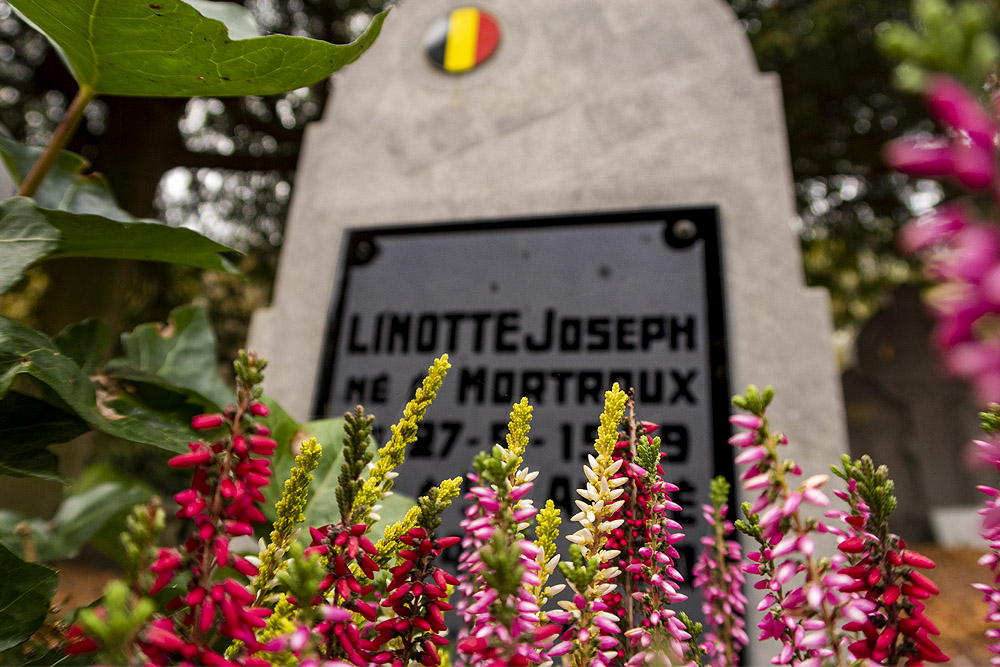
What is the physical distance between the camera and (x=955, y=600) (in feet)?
13.3

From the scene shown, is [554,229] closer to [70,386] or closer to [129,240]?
[129,240]

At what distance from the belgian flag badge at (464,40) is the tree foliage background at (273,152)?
3.13 meters

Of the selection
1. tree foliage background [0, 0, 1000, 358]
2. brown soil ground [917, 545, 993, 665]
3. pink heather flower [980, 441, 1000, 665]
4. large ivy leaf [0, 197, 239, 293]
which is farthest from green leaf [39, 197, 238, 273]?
tree foliage background [0, 0, 1000, 358]

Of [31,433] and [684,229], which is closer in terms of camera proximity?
[31,433]

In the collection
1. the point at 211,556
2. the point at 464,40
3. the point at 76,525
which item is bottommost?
the point at 76,525

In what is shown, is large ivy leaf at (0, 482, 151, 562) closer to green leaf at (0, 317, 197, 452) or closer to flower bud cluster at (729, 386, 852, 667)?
green leaf at (0, 317, 197, 452)

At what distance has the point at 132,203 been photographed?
5.07 m

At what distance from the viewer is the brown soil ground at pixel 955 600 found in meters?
3.16

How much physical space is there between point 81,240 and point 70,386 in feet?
0.79

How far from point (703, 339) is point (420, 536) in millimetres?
1480

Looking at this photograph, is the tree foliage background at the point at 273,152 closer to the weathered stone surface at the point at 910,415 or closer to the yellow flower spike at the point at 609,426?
the weathered stone surface at the point at 910,415

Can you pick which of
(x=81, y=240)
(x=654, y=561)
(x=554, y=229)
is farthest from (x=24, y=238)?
(x=554, y=229)

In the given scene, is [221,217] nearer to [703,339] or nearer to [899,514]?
[703,339]

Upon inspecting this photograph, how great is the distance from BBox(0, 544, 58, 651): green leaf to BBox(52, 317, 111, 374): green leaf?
41 cm
